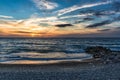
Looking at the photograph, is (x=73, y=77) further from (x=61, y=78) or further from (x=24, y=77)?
(x=24, y=77)

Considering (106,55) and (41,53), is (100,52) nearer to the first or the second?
(106,55)

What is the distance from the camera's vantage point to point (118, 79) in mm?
22547

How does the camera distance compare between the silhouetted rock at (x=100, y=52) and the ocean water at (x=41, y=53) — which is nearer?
the ocean water at (x=41, y=53)

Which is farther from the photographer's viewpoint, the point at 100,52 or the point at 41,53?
the point at 41,53

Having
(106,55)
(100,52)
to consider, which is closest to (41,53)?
(100,52)

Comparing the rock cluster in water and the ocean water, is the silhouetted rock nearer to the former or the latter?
the rock cluster in water

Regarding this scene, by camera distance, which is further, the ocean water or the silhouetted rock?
the silhouetted rock

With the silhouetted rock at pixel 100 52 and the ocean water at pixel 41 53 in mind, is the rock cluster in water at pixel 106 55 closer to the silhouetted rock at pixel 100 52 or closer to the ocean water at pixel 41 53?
the silhouetted rock at pixel 100 52

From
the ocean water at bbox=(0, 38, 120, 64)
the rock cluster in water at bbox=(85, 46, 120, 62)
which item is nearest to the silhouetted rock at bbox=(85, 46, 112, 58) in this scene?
the rock cluster in water at bbox=(85, 46, 120, 62)

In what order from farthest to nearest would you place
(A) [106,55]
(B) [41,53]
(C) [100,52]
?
1. (B) [41,53]
2. (C) [100,52]
3. (A) [106,55]

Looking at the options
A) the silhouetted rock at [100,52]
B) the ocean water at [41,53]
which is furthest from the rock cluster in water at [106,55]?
the ocean water at [41,53]

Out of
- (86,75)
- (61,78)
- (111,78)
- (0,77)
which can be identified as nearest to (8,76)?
(0,77)

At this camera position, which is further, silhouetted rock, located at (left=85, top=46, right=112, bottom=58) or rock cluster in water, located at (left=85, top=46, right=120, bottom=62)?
silhouetted rock, located at (left=85, top=46, right=112, bottom=58)

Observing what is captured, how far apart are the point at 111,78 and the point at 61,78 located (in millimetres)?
3698
